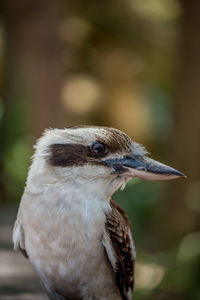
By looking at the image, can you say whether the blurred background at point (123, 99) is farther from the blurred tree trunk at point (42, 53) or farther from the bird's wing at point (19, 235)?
the bird's wing at point (19, 235)

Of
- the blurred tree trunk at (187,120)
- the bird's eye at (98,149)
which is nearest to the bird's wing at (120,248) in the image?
the bird's eye at (98,149)

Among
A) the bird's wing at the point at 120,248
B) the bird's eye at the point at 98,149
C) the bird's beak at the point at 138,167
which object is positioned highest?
the bird's eye at the point at 98,149

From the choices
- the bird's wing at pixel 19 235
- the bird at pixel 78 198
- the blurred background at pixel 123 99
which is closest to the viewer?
the bird at pixel 78 198

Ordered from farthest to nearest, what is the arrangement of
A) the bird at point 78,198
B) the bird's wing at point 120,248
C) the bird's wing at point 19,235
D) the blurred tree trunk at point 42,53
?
the blurred tree trunk at point 42,53 → the bird's wing at point 19,235 → the bird's wing at point 120,248 → the bird at point 78,198

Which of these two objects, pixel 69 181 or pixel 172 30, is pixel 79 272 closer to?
pixel 69 181

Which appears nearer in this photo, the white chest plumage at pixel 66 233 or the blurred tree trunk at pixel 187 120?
the white chest plumage at pixel 66 233

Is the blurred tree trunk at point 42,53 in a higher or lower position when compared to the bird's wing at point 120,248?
higher

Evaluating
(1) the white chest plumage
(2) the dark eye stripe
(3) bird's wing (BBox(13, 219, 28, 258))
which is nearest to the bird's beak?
(2) the dark eye stripe

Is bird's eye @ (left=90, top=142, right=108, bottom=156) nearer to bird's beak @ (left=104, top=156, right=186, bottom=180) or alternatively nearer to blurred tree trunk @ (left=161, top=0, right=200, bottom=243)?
bird's beak @ (left=104, top=156, right=186, bottom=180)

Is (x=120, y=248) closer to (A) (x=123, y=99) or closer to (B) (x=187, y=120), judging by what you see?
(B) (x=187, y=120)

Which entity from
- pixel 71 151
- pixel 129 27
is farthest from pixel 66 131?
pixel 129 27
